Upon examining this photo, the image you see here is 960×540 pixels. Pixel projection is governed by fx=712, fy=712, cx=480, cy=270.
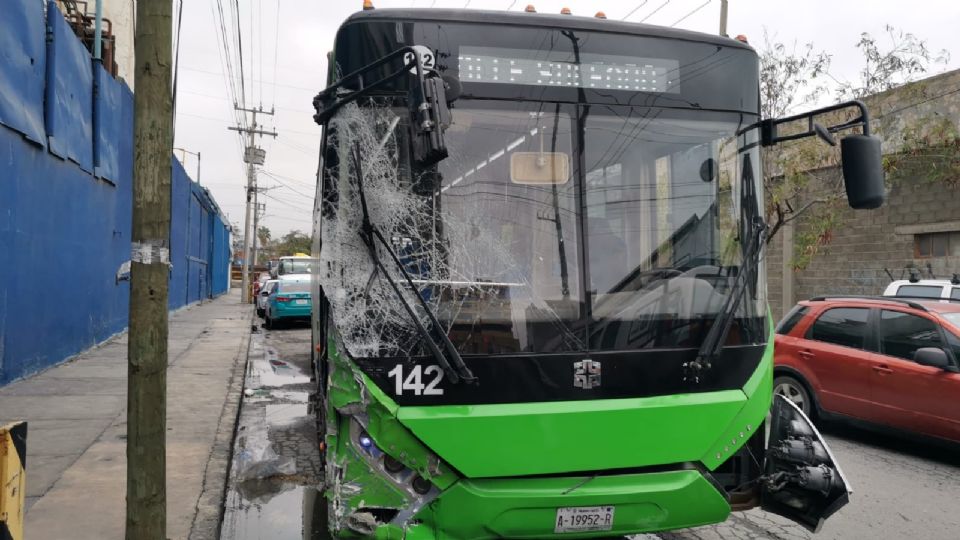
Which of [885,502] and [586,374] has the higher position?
[586,374]

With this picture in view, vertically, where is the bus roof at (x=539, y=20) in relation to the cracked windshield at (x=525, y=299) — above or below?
above

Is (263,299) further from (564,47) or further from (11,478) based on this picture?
(11,478)

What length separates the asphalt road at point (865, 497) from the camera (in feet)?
15.8

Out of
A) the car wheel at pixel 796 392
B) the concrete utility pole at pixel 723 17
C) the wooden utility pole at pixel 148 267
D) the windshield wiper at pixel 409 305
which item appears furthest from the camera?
the concrete utility pole at pixel 723 17

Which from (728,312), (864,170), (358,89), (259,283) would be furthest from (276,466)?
(259,283)

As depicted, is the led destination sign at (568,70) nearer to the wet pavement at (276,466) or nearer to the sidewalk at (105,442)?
the wet pavement at (276,466)

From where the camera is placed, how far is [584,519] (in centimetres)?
334

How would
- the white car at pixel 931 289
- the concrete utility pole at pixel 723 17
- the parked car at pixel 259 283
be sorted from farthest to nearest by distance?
the parked car at pixel 259 283 → the concrete utility pole at pixel 723 17 → the white car at pixel 931 289

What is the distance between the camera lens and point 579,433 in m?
3.32

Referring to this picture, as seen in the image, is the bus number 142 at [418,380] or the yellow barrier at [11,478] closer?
the yellow barrier at [11,478]

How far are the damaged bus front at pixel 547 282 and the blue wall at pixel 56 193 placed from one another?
4.66m

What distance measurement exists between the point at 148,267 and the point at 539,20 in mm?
2438

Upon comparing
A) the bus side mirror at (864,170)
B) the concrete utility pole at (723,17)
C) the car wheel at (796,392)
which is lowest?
the car wheel at (796,392)

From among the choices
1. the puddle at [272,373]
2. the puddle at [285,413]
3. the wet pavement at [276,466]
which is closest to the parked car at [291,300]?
the puddle at [272,373]
